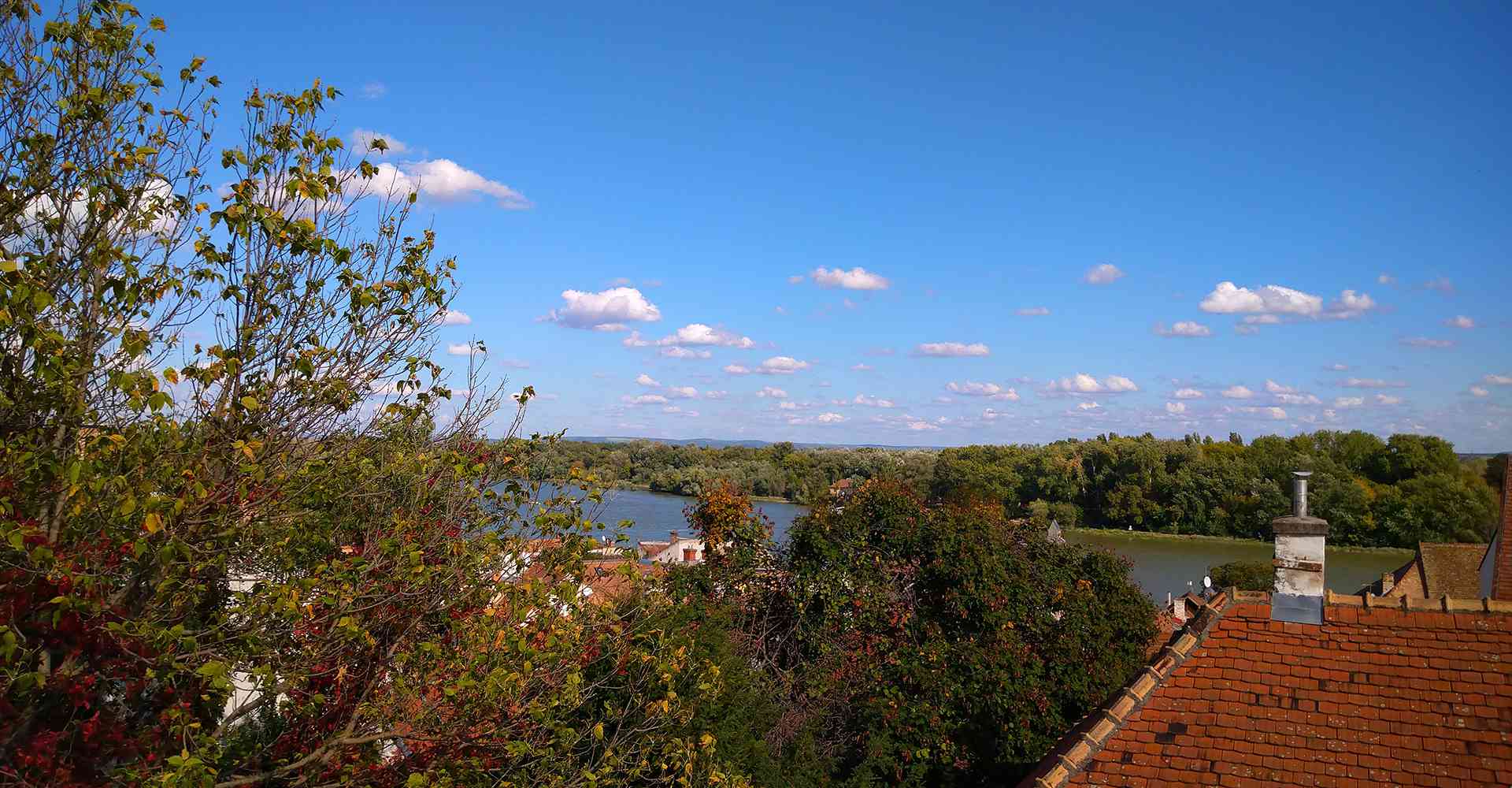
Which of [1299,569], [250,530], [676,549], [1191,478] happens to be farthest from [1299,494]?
[1191,478]

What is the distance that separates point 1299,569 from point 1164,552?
5516cm

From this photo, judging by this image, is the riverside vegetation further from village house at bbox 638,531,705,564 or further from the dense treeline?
the dense treeline

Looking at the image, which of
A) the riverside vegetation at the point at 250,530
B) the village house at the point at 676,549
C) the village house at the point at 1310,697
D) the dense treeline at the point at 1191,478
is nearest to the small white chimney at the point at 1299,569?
the village house at the point at 1310,697

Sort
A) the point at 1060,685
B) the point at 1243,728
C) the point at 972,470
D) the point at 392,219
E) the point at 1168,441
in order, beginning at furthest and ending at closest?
the point at 1168,441 → the point at 972,470 → the point at 1060,685 → the point at 1243,728 → the point at 392,219

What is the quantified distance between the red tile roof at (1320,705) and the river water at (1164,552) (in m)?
32.3

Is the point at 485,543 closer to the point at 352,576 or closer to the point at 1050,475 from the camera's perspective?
the point at 352,576

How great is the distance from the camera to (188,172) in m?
5.44

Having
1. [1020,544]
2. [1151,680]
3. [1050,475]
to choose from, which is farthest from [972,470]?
[1151,680]

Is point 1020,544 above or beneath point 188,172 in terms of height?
beneath

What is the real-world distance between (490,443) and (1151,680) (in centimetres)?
571

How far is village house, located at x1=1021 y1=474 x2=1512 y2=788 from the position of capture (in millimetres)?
6367

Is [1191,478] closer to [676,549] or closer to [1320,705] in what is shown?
[676,549]

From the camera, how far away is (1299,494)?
26.7 feet

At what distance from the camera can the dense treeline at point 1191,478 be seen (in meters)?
59.3
